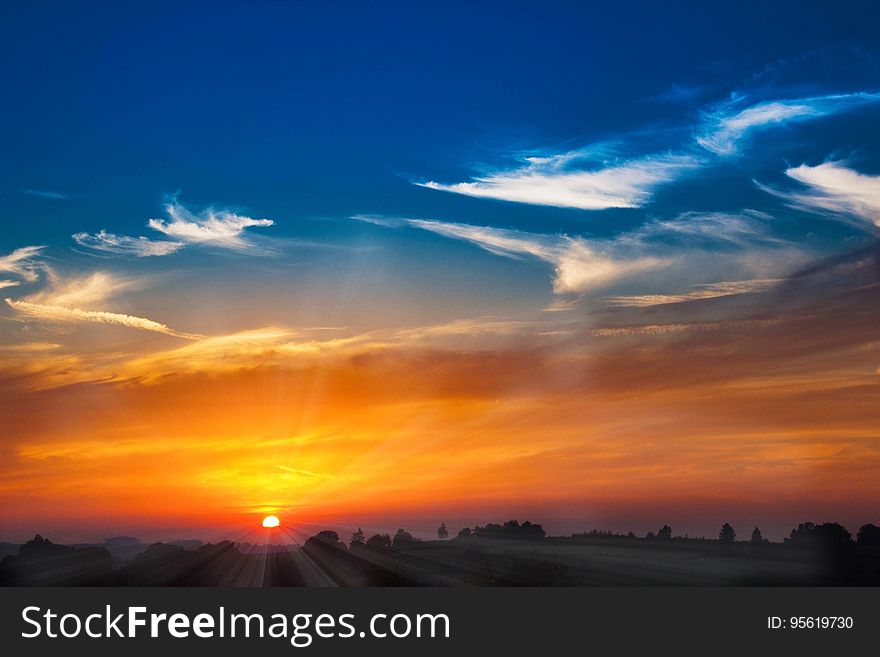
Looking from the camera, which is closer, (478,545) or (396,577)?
A: (396,577)

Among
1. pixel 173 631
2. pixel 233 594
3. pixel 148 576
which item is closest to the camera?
pixel 173 631

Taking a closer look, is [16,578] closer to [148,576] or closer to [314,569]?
[148,576]

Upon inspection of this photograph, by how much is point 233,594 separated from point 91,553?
113 meters

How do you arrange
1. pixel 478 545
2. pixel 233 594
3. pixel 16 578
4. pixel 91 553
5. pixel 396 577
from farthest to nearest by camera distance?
pixel 91 553 → pixel 478 545 → pixel 16 578 → pixel 396 577 → pixel 233 594

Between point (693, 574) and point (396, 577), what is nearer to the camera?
point (693, 574)

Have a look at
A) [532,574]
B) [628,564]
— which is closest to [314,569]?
[532,574]

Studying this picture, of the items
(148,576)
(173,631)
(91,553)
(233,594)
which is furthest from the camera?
(91,553)

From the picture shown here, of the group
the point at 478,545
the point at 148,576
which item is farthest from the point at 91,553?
the point at 478,545

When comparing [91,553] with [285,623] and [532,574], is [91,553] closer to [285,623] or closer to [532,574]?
[532,574]

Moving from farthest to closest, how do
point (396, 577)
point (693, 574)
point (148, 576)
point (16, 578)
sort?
point (148, 576)
point (16, 578)
point (396, 577)
point (693, 574)

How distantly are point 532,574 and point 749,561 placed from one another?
22206 mm

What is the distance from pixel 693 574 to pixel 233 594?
165 ft

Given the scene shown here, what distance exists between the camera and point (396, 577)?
94312 mm

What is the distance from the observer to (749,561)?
97.2 metres
